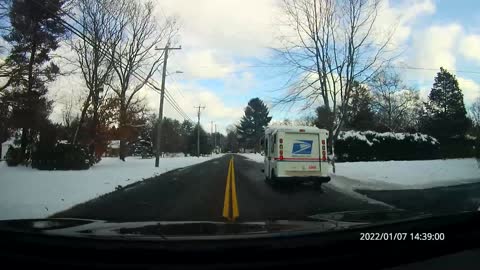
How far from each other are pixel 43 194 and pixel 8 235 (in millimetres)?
10834

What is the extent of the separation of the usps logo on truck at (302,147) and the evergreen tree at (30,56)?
15.7 m

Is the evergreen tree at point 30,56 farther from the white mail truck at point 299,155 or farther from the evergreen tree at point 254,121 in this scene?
the evergreen tree at point 254,121

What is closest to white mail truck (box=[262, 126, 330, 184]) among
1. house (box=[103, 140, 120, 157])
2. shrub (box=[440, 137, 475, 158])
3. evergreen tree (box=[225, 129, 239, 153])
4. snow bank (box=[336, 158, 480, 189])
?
snow bank (box=[336, 158, 480, 189])

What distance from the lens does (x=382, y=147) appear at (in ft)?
110

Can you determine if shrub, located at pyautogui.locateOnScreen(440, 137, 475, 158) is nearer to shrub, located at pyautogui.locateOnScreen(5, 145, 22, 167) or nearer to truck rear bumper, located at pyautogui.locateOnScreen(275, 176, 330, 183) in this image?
truck rear bumper, located at pyautogui.locateOnScreen(275, 176, 330, 183)

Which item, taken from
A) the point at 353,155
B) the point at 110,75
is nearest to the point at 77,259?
the point at 353,155

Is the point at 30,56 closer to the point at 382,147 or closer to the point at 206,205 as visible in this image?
the point at 206,205

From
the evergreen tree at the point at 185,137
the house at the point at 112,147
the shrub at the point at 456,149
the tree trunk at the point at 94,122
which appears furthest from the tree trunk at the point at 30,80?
the evergreen tree at the point at 185,137

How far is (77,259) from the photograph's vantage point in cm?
266

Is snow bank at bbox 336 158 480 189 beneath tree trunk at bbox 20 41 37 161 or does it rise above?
beneath

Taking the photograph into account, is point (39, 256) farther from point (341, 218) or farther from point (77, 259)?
point (341, 218)
